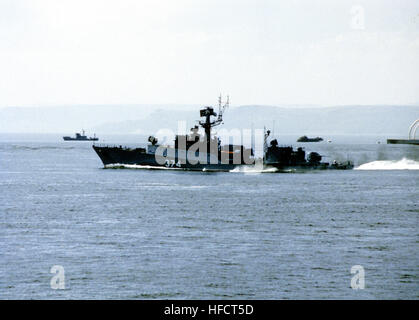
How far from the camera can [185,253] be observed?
39250mm

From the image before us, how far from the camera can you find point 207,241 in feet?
142

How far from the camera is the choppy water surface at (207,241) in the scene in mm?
32344

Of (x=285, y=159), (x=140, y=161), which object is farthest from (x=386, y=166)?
(x=140, y=161)

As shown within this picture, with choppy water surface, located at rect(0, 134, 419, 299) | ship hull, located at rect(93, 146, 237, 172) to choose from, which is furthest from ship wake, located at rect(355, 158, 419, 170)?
choppy water surface, located at rect(0, 134, 419, 299)

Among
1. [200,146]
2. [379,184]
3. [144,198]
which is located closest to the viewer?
[144,198]

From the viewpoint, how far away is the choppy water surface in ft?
106

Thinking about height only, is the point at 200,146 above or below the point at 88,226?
above

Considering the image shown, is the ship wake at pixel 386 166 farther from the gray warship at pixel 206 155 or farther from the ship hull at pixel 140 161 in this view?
the ship hull at pixel 140 161

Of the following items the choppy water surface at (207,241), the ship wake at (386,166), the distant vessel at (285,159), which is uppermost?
the distant vessel at (285,159)

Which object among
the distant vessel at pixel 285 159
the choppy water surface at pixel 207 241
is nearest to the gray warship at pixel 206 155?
the distant vessel at pixel 285 159
